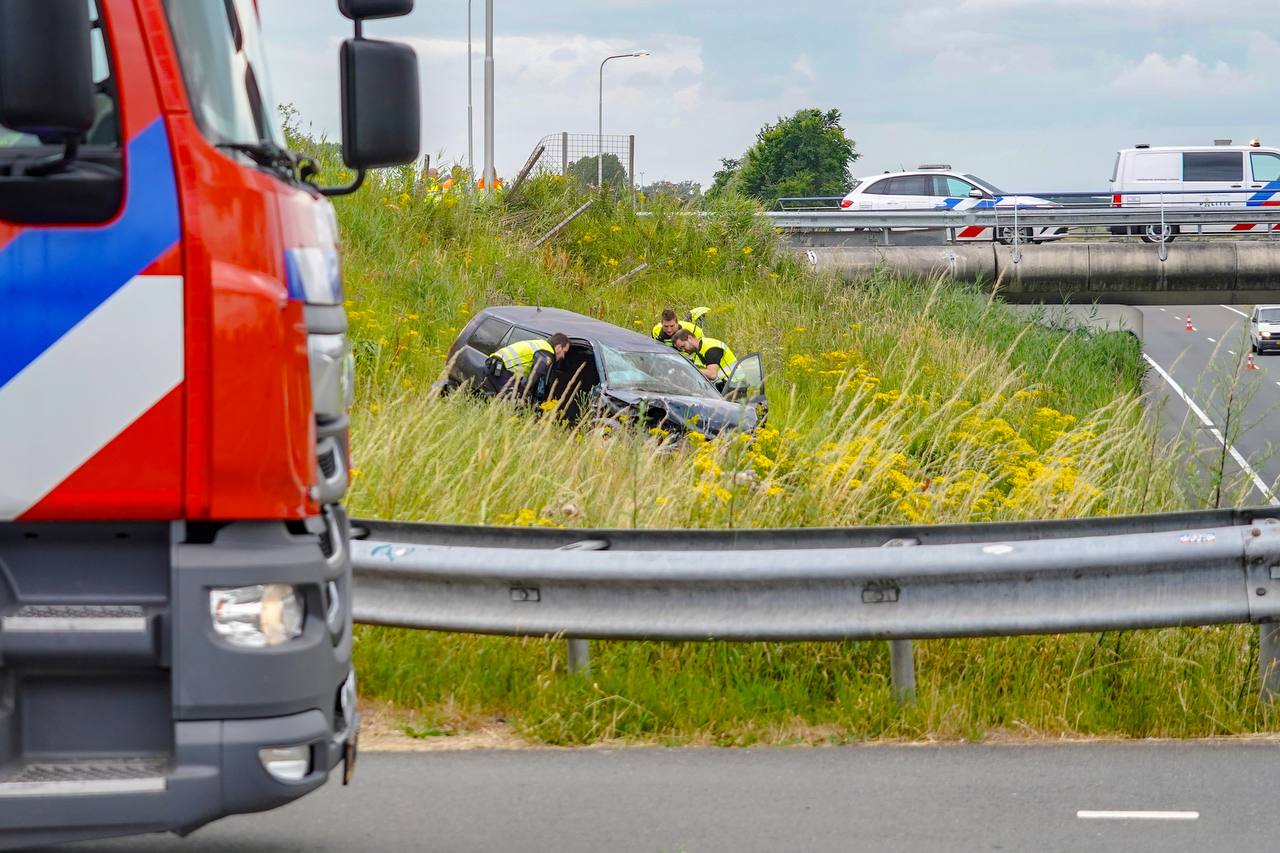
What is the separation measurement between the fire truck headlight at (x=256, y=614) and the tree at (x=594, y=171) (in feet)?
87.3

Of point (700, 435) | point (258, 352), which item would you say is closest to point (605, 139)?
point (700, 435)

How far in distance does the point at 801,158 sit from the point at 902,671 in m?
110

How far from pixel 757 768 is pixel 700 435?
3.71m

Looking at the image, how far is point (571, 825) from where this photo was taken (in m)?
4.62

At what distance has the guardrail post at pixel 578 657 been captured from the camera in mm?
5746

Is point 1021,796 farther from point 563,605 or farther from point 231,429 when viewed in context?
point 231,429

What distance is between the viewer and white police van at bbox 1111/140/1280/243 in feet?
112

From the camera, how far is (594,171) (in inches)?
1230

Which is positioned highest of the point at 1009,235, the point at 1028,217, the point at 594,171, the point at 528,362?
the point at 594,171

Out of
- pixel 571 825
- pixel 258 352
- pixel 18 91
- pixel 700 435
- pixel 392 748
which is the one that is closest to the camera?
pixel 18 91

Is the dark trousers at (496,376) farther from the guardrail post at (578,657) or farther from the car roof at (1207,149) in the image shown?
the car roof at (1207,149)

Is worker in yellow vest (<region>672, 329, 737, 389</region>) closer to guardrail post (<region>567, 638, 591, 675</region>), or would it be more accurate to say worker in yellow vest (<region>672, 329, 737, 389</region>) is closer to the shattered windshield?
the shattered windshield

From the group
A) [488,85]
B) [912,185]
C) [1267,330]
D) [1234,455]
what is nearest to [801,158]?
[1267,330]

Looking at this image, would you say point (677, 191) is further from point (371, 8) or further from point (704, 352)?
point (371, 8)
